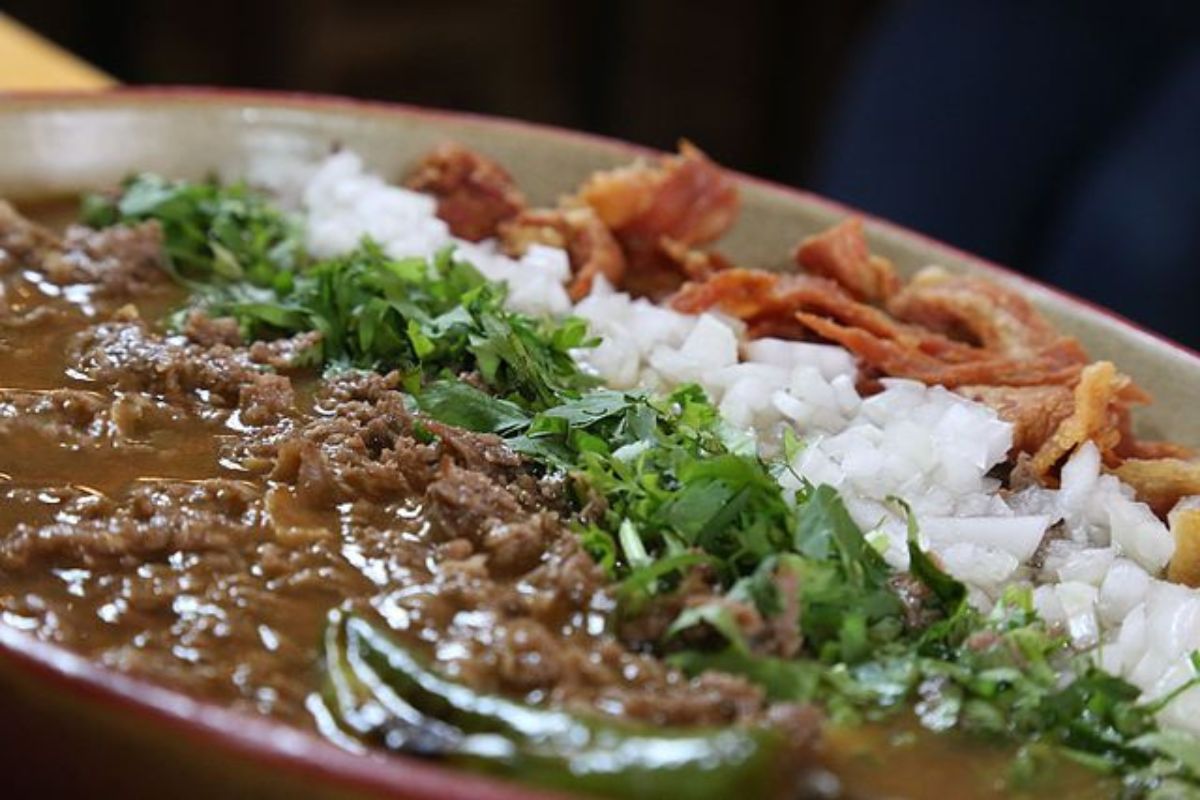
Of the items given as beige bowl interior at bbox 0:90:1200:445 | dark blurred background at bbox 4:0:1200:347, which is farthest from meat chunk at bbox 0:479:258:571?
dark blurred background at bbox 4:0:1200:347

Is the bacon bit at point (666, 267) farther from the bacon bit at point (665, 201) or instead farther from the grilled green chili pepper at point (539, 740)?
the grilled green chili pepper at point (539, 740)

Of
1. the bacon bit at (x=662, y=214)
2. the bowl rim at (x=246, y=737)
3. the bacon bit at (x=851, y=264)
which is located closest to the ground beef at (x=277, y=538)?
the bowl rim at (x=246, y=737)

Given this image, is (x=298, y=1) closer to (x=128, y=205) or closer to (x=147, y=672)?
(x=128, y=205)

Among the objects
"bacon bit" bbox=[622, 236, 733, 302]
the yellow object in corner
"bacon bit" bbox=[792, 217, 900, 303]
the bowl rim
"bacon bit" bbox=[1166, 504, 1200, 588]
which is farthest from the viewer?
the yellow object in corner

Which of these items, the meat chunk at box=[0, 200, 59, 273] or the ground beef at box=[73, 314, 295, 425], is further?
the meat chunk at box=[0, 200, 59, 273]

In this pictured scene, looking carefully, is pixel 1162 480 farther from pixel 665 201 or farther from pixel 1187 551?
pixel 665 201

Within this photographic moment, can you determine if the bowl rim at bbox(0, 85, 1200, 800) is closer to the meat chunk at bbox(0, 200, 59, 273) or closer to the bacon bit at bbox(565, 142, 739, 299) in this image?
the meat chunk at bbox(0, 200, 59, 273)

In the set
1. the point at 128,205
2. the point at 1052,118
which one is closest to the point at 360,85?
the point at 1052,118
